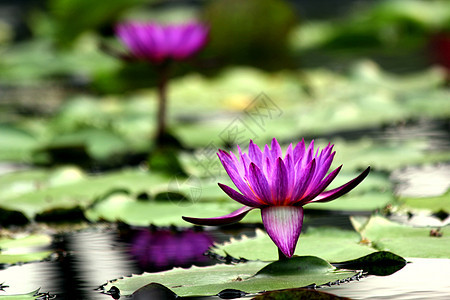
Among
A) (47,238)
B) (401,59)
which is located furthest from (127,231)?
(401,59)

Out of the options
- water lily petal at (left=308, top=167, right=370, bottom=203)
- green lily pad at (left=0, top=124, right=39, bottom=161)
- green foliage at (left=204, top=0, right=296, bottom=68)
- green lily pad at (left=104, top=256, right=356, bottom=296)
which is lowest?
green lily pad at (left=104, top=256, right=356, bottom=296)

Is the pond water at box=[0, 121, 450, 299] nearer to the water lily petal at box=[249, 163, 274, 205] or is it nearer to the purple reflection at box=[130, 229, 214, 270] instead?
the purple reflection at box=[130, 229, 214, 270]

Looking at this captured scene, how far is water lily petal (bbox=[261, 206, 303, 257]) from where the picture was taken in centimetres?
101

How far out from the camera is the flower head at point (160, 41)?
7.16ft

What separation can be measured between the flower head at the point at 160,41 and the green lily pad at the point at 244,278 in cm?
118

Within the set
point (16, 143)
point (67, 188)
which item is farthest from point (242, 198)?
point (16, 143)

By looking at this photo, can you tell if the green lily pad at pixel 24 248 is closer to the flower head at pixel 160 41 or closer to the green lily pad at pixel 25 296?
the green lily pad at pixel 25 296

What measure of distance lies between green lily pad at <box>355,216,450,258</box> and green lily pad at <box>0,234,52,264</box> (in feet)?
1.89

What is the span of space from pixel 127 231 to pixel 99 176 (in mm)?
513

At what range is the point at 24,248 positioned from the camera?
135 centimetres

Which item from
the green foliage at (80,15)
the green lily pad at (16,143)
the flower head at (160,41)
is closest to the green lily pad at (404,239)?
the flower head at (160,41)

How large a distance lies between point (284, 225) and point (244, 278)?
107 millimetres

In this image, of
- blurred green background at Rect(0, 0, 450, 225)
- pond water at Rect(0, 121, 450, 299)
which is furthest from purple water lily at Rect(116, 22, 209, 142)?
pond water at Rect(0, 121, 450, 299)

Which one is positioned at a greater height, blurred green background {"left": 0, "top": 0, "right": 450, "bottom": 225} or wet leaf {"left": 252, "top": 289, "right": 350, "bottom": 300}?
blurred green background {"left": 0, "top": 0, "right": 450, "bottom": 225}
